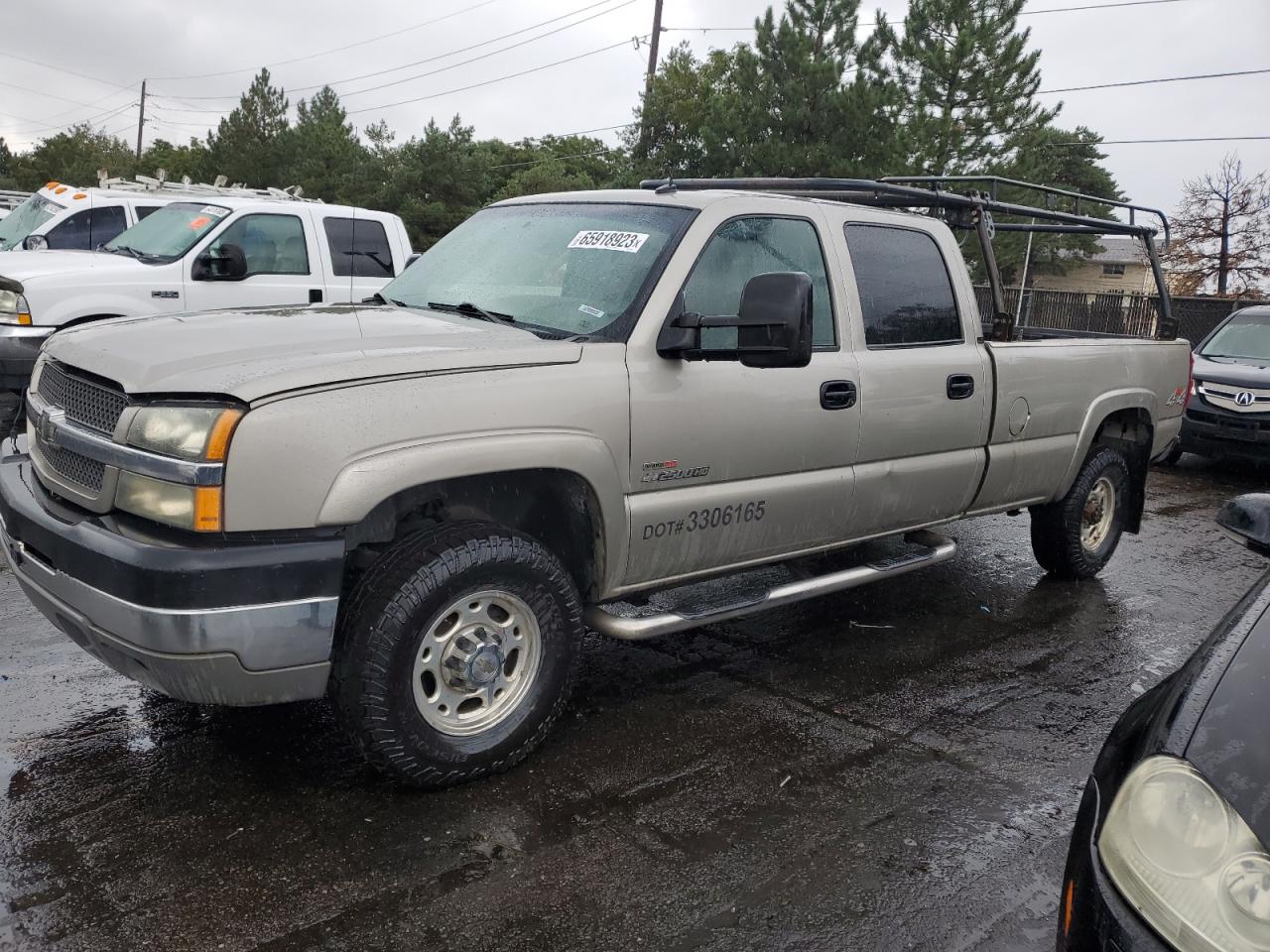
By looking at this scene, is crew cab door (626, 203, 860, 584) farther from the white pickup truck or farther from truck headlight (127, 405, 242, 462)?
the white pickup truck

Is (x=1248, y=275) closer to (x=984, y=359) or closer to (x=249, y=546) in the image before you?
(x=984, y=359)

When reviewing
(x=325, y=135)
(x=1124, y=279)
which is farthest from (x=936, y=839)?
(x=1124, y=279)

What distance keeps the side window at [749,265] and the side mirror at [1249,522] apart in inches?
73.5

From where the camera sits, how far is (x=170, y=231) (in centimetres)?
1009

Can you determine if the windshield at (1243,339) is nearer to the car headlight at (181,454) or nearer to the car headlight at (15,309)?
the car headlight at (181,454)

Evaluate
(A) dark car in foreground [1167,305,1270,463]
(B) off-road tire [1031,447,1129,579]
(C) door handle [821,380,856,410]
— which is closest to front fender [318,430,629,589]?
(C) door handle [821,380,856,410]

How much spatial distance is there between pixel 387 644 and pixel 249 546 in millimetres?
495

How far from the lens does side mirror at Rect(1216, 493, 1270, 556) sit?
244 centimetres

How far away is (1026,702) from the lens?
4.51 m

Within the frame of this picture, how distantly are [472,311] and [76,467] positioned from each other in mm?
1474

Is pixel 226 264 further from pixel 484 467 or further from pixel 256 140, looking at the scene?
pixel 256 140

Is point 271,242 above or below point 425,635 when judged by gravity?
above

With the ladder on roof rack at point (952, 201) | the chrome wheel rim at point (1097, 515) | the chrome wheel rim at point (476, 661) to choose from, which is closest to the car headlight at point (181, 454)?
the chrome wheel rim at point (476, 661)

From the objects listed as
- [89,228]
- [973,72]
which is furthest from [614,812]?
[973,72]
